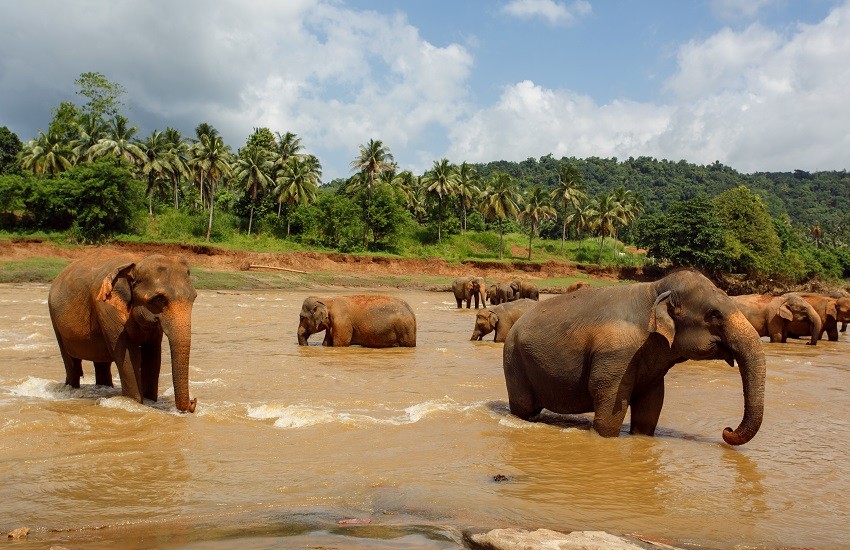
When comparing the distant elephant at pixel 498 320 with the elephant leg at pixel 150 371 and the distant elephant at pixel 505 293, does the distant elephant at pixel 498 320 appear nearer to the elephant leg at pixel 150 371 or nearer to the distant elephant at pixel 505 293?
the elephant leg at pixel 150 371

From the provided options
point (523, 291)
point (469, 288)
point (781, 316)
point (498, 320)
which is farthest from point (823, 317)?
point (469, 288)

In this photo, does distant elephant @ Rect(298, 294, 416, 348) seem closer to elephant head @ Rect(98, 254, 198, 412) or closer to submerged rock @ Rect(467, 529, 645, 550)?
elephant head @ Rect(98, 254, 198, 412)

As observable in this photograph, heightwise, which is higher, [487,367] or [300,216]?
[300,216]

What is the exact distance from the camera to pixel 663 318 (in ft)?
24.2

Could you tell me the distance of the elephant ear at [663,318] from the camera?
734 centimetres

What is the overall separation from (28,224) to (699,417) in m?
59.0

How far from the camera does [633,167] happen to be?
637 ft

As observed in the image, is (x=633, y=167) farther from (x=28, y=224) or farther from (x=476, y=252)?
(x=28, y=224)

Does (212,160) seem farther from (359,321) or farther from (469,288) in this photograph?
(359,321)

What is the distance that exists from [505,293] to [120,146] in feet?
147

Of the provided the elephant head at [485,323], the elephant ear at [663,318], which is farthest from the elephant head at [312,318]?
the elephant ear at [663,318]

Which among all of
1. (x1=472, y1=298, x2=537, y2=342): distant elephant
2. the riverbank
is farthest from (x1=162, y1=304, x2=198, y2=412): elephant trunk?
the riverbank

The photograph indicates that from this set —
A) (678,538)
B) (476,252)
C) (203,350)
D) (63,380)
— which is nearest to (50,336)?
(203,350)

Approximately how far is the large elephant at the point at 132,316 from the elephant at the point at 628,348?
4.08m
